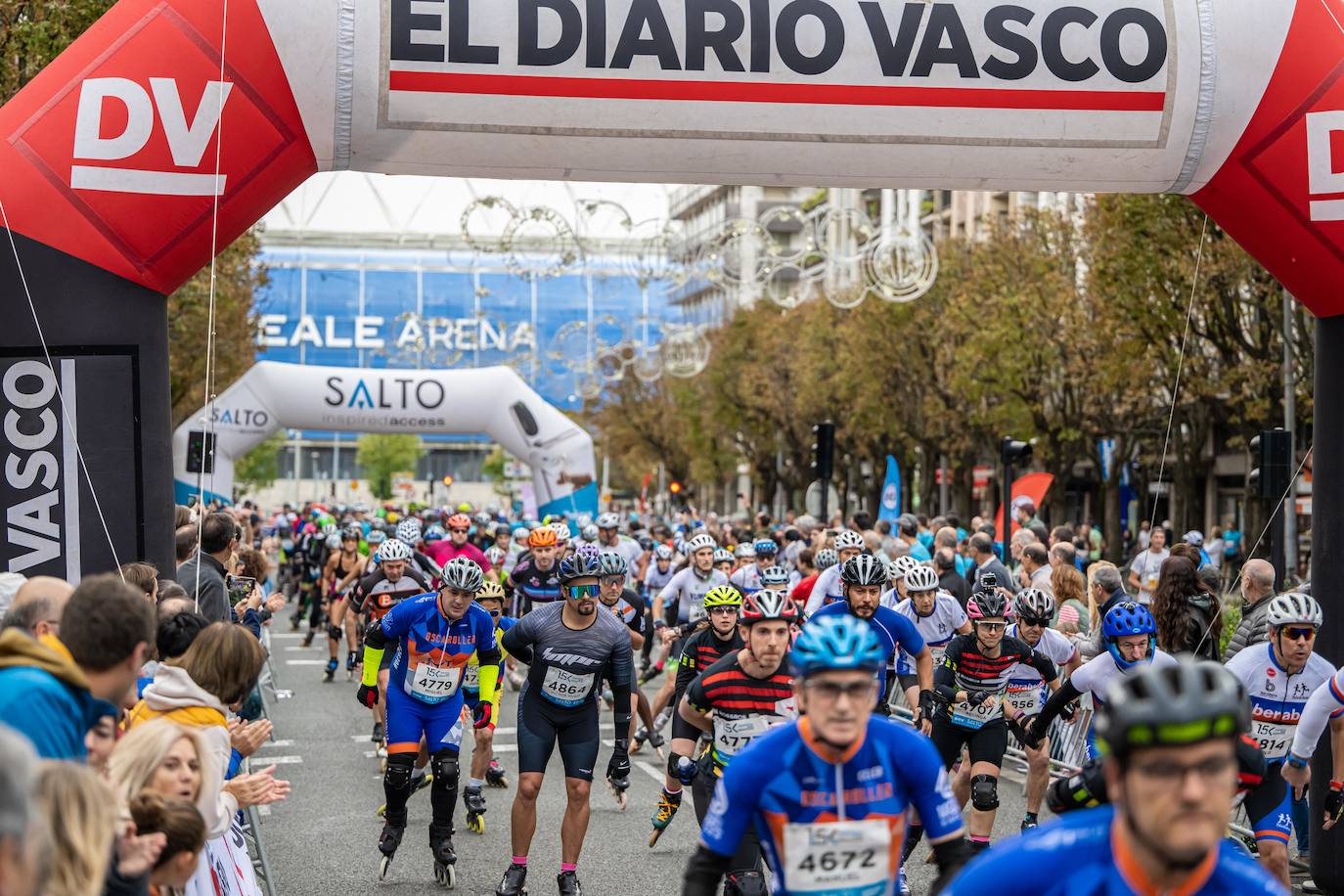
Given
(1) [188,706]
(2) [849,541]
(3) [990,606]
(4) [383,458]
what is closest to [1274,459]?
(2) [849,541]

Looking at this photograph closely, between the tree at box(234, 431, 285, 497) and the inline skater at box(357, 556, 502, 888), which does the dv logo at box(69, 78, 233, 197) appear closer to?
the inline skater at box(357, 556, 502, 888)

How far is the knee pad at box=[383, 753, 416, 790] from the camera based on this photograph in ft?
30.8

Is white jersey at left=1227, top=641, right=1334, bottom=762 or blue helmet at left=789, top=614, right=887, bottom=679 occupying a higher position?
blue helmet at left=789, top=614, right=887, bottom=679

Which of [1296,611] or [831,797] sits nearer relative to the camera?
[831,797]

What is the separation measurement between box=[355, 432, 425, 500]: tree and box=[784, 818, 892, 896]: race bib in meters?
99.8

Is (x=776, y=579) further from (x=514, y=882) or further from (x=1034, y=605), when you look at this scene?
(x=514, y=882)

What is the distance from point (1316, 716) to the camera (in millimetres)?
7621

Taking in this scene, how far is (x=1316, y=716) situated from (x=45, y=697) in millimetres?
5907

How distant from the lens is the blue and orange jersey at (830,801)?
4.64 m

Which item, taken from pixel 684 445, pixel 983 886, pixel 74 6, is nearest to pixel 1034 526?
pixel 74 6

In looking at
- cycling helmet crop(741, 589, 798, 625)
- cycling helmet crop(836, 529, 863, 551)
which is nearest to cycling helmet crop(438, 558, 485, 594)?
cycling helmet crop(741, 589, 798, 625)

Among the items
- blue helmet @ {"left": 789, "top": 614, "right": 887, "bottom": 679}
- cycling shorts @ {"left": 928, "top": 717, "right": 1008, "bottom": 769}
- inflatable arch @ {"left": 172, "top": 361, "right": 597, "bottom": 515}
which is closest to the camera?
blue helmet @ {"left": 789, "top": 614, "right": 887, "bottom": 679}

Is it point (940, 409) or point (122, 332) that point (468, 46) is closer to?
point (122, 332)

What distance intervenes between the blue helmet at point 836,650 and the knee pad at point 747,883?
8.91 feet
